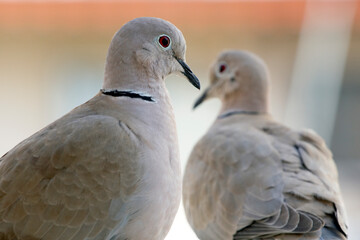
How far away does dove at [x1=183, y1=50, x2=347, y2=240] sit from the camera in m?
2.14

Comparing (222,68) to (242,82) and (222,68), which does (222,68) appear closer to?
(222,68)

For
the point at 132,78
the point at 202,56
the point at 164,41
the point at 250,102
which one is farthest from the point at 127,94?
the point at 202,56

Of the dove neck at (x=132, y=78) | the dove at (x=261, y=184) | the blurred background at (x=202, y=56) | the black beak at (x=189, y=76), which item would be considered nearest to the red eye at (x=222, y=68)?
the dove at (x=261, y=184)

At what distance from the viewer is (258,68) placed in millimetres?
3092

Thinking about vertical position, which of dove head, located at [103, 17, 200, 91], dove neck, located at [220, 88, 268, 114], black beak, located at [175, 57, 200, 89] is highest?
dove head, located at [103, 17, 200, 91]

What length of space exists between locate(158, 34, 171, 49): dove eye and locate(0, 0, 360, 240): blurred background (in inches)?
132

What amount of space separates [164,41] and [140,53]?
91 mm

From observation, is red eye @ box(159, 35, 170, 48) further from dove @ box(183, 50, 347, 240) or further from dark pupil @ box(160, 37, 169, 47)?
dove @ box(183, 50, 347, 240)

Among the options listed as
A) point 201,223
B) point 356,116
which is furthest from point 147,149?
point 356,116

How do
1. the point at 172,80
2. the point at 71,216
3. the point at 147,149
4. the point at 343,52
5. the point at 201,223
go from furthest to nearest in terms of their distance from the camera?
the point at 343,52 → the point at 172,80 → the point at 201,223 → the point at 147,149 → the point at 71,216

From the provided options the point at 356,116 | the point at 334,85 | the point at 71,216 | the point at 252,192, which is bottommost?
the point at 356,116

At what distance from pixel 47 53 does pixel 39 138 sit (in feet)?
13.9

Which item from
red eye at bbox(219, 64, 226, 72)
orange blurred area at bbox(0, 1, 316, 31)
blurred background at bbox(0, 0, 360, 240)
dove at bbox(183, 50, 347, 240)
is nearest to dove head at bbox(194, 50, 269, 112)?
red eye at bbox(219, 64, 226, 72)

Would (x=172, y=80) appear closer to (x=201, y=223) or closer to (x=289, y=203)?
(x=201, y=223)
